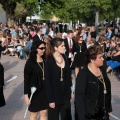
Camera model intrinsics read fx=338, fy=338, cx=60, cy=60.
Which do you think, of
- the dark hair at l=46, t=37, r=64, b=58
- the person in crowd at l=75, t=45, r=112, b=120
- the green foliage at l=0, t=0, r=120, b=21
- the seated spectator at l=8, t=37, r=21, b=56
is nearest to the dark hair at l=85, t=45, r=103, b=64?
the person in crowd at l=75, t=45, r=112, b=120

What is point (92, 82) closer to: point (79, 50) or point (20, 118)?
point (20, 118)

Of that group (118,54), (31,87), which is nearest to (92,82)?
(31,87)

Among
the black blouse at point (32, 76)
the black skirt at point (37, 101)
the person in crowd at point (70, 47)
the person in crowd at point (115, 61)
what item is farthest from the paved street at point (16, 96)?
the black blouse at point (32, 76)

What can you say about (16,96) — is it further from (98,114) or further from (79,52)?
(98,114)

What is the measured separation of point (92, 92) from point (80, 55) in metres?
6.86

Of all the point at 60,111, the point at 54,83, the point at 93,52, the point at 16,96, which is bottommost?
the point at 16,96

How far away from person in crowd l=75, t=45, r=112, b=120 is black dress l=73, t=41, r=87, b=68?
260 inches

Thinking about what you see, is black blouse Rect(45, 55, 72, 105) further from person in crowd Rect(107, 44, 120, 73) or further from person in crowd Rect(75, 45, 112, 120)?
person in crowd Rect(107, 44, 120, 73)

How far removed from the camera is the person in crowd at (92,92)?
151 inches

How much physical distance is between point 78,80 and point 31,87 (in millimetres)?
1465

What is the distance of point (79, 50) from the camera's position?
1064 centimetres

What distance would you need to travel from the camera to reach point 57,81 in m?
4.77

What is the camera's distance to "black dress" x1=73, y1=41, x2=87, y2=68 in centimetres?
1052

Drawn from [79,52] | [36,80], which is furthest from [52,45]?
[79,52]
